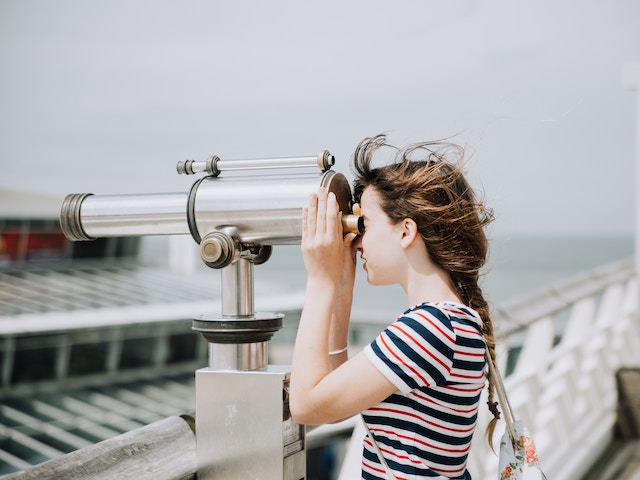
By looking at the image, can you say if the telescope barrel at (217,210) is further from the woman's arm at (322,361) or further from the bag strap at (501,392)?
the bag strap at (501,392)

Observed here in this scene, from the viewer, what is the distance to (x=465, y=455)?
112 centimetres

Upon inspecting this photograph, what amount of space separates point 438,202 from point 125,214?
20.2 inches

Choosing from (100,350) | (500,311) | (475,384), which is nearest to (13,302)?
(100,350)

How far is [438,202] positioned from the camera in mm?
1123

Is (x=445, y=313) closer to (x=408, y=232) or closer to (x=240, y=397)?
(x=408, y=232)

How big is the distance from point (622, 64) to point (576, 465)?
3.57m

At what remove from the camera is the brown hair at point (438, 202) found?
1111 millimetres

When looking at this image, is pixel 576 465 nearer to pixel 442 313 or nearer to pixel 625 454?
pixel 625 454

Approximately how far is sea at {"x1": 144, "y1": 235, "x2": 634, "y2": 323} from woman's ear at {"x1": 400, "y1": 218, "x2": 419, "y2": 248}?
754 inches

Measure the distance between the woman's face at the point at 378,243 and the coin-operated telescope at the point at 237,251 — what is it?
0.14ft

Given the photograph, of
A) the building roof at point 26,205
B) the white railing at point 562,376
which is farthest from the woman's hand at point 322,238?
the building roof at point 26,205

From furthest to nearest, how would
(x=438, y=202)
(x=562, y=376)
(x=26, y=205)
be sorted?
(x=26, y=205)
(x=562, y=376)
(x=438, y=202)

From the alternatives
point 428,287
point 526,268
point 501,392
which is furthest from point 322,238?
point 526,268

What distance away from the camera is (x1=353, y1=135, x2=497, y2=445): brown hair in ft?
3.65
